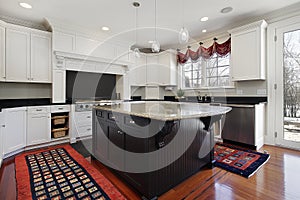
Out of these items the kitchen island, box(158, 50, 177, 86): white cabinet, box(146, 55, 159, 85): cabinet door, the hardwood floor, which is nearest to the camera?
the kitchen island

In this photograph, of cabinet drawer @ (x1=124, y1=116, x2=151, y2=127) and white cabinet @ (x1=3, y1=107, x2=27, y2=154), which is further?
white cabinet @ (x1=3, y1=107, x2=27, y2=154)

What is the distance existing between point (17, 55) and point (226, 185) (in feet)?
13.9

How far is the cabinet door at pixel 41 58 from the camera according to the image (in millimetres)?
3315

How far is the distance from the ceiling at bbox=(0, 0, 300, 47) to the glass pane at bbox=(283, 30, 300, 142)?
2.30 ft

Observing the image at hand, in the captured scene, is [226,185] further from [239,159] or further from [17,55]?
[17,55]

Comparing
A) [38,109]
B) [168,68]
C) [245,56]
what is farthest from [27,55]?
[245,56]

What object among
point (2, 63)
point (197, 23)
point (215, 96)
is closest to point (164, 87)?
point (215, 96)

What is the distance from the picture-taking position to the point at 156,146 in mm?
1573

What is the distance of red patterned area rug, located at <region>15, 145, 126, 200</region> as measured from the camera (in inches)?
66.7

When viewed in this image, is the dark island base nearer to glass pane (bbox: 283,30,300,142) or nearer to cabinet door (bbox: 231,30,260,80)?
cabinet door (bbox: 231,30,260,80)

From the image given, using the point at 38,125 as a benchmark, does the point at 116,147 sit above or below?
below

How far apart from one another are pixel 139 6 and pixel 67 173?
9.77 feet

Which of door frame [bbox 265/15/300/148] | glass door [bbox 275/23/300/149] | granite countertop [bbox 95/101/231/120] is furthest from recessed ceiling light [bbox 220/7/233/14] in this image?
granite countertop [bbox 95/101/231/120]

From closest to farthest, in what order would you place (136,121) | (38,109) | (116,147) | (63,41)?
(136,121), (116,147), (38,109), (63,41)
